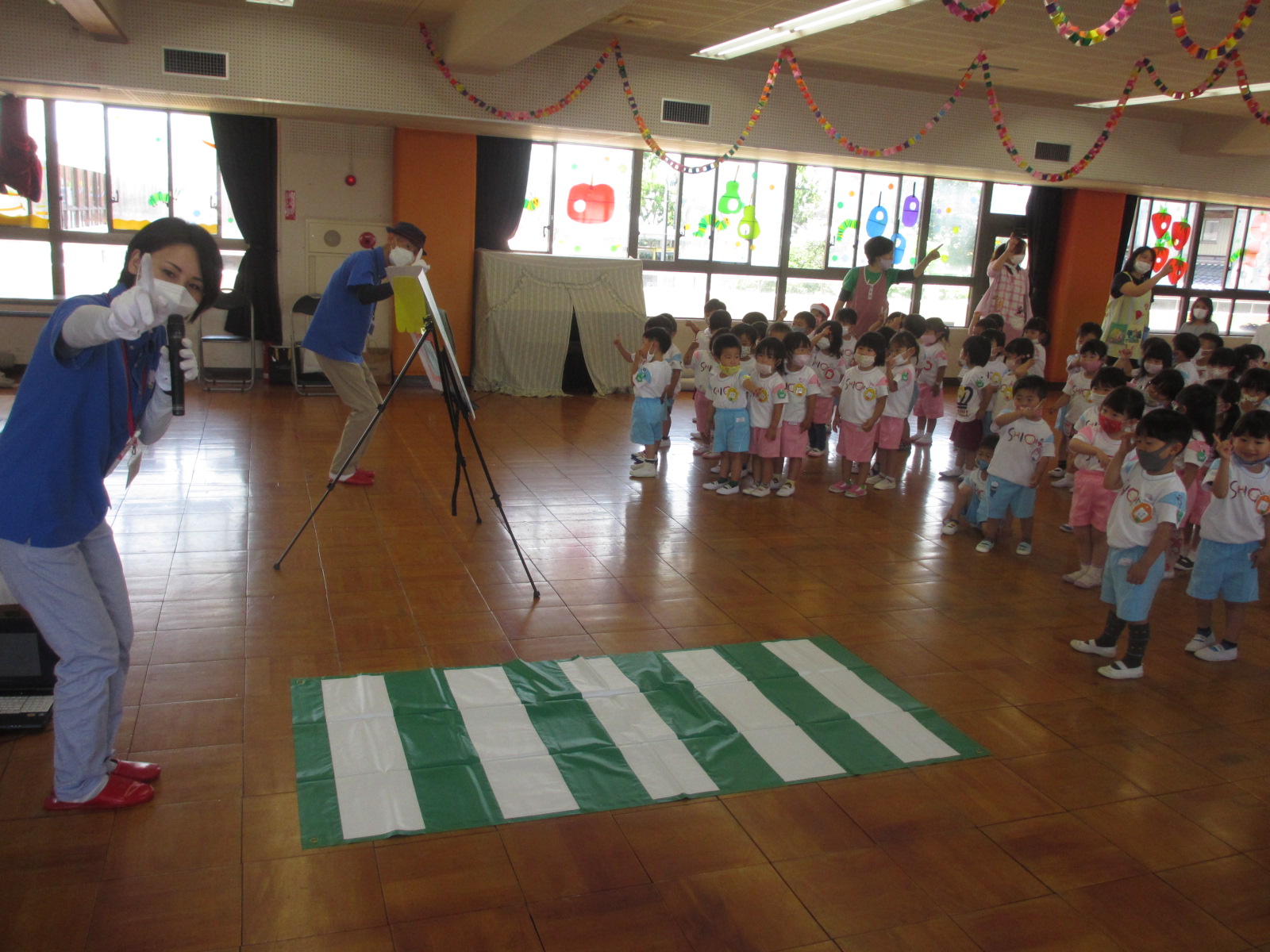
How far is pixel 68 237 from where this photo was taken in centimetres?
903

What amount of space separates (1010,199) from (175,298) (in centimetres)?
1199

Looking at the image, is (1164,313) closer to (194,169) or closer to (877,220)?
(877,220)

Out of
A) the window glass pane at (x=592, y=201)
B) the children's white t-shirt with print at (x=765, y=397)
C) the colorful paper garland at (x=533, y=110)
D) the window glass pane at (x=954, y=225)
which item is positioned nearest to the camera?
the children's white t-shirt with print at (x=765, y=397)

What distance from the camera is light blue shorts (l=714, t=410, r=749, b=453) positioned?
6.24 m

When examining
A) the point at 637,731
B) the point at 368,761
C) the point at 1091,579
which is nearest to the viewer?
the point at 368,761

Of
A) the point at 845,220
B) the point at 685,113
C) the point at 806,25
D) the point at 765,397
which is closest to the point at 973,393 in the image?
the point at 765,397

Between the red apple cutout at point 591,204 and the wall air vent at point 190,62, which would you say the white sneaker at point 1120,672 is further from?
the red apple cutout at point 591,204

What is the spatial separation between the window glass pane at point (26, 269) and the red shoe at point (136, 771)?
26.0ft

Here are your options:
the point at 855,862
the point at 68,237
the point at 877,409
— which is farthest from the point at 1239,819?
the point at 68,237

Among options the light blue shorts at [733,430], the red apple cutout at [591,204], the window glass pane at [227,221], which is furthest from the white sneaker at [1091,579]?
the window glass pane at [227,221]

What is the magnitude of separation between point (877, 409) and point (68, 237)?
7611 millimetres

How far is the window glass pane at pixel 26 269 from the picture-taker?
9.02 meters

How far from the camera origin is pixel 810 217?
11.5 metres

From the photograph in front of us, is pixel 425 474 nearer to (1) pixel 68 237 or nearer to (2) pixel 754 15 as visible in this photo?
(2) pixel 754 15
